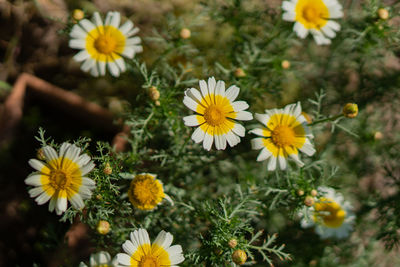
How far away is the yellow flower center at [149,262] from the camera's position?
1726 millimetres

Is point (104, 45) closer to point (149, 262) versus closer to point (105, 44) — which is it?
point (105, 44)

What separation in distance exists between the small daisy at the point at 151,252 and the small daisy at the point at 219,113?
540mm

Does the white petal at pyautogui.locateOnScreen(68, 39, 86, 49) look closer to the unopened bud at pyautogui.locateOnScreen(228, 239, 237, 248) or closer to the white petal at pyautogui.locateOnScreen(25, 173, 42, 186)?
the white petal at pyautogui.locateOnScreen(25, 173, 42, 186)

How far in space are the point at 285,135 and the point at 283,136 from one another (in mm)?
13

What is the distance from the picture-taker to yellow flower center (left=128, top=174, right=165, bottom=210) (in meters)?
1.80

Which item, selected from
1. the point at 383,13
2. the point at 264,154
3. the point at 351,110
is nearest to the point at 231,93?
the point at 264,154

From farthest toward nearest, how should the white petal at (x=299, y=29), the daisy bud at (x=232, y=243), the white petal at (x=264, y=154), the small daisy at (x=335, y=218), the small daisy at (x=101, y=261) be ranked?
the small daisy at (x=335, y=218) < the white petal at (x=299, y=29) < the white petal at (x=264, y=154) < the daisy bud at (x=232, y=243) < the small daisy at (x=101, y=261)

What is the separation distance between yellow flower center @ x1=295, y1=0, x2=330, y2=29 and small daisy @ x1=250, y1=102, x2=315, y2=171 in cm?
62

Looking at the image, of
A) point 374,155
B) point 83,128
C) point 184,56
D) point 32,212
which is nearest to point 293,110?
point 184,56

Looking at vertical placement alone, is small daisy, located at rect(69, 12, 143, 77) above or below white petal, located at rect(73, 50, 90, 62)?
above

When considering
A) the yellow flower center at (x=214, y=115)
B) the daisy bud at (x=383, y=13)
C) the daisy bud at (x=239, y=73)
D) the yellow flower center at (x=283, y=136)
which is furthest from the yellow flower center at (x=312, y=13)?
the yellow flower center at (x=214, y=115)

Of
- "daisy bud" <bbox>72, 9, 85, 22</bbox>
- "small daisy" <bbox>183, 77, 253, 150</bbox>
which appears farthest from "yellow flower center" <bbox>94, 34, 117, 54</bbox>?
"small daisy" <bbox>183, 77, 253, 150</bbox>

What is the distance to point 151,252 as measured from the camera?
175 centimetres

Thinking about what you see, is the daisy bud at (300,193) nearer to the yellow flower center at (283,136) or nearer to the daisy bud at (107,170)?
the yellow flower center at (283,136)
